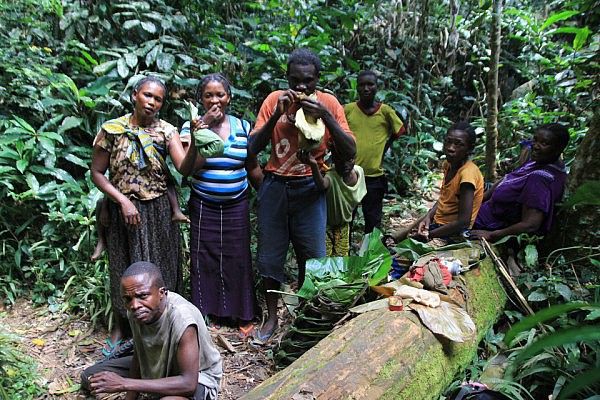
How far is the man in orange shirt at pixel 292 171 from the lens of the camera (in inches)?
118

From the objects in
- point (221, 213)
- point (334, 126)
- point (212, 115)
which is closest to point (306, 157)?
point (334, 126)

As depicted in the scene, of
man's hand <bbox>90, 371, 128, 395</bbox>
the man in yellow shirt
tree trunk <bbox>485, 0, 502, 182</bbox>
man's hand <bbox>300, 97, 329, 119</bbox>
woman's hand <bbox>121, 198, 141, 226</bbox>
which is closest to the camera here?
man's hand <bbox>90, 371, 128, 395</bbox>

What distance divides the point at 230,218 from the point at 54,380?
158cm

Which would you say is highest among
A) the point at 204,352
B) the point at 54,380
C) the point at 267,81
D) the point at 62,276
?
the point at 267,81

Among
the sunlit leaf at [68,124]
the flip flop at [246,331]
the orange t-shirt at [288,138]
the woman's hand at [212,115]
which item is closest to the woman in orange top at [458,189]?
the orange t-shirt at [288,138]

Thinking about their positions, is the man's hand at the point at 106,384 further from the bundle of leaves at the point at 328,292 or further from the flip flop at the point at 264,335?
the flip flop at the point at 264,335

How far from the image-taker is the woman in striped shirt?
328cm

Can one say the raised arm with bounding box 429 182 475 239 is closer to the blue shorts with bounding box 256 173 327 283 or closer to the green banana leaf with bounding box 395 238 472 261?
the green banana leaf with bounding box 395 238 472 261

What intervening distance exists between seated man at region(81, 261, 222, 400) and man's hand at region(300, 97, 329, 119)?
1325mm

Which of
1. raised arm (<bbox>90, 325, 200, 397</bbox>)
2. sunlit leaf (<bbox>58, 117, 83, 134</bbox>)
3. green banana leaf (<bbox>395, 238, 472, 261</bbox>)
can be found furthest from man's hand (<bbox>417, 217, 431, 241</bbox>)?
sunlit leaf (<bbox>58, 117, 83, 134</bbox>)

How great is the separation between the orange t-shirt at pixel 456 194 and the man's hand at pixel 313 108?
3.67 ft

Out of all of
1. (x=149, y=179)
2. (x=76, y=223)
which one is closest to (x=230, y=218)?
(x=149, y=179)

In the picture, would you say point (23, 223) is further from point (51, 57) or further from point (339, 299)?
point (339, 299)

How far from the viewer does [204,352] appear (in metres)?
2.46
